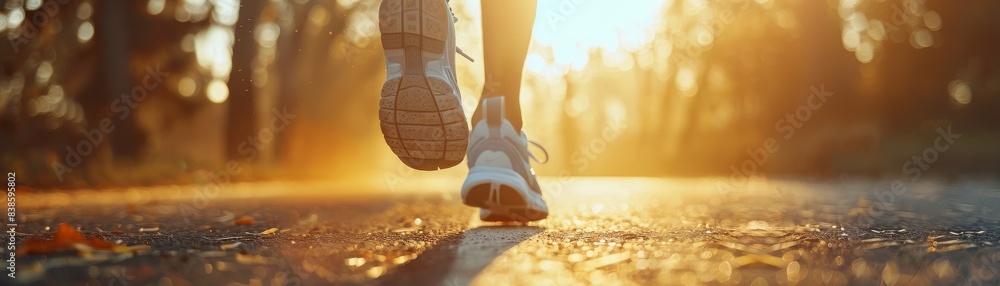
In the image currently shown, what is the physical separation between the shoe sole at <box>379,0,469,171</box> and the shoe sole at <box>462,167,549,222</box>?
15 centimetres

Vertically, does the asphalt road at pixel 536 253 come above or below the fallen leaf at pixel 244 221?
below

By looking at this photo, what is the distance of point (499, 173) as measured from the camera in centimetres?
271

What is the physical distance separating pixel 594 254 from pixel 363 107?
743 inches

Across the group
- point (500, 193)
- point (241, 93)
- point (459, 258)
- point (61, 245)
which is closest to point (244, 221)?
point (500, 193)

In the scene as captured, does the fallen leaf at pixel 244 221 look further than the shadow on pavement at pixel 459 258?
Yes

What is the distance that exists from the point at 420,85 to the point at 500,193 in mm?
464

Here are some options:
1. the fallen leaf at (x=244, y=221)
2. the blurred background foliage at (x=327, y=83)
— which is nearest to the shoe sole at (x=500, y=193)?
the fallen leaf at (x=244, y=221)

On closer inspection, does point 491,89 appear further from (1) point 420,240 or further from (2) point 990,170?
(2) point 990,170

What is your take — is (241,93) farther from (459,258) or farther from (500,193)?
(459,258)

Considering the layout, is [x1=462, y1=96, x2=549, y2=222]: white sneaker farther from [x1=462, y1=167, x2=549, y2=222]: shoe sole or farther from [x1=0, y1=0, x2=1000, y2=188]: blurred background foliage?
[x1=0, y1=0, x2=1000, y2=188]: blurred background foliage

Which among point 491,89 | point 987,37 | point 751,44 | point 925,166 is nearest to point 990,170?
point 925,166

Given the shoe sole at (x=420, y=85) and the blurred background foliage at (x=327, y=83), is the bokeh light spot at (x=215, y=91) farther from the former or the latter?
the shoe sole at (x=420, y=85)

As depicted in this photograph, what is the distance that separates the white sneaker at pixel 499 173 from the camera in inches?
106

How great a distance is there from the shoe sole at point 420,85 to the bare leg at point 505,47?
0.38m
